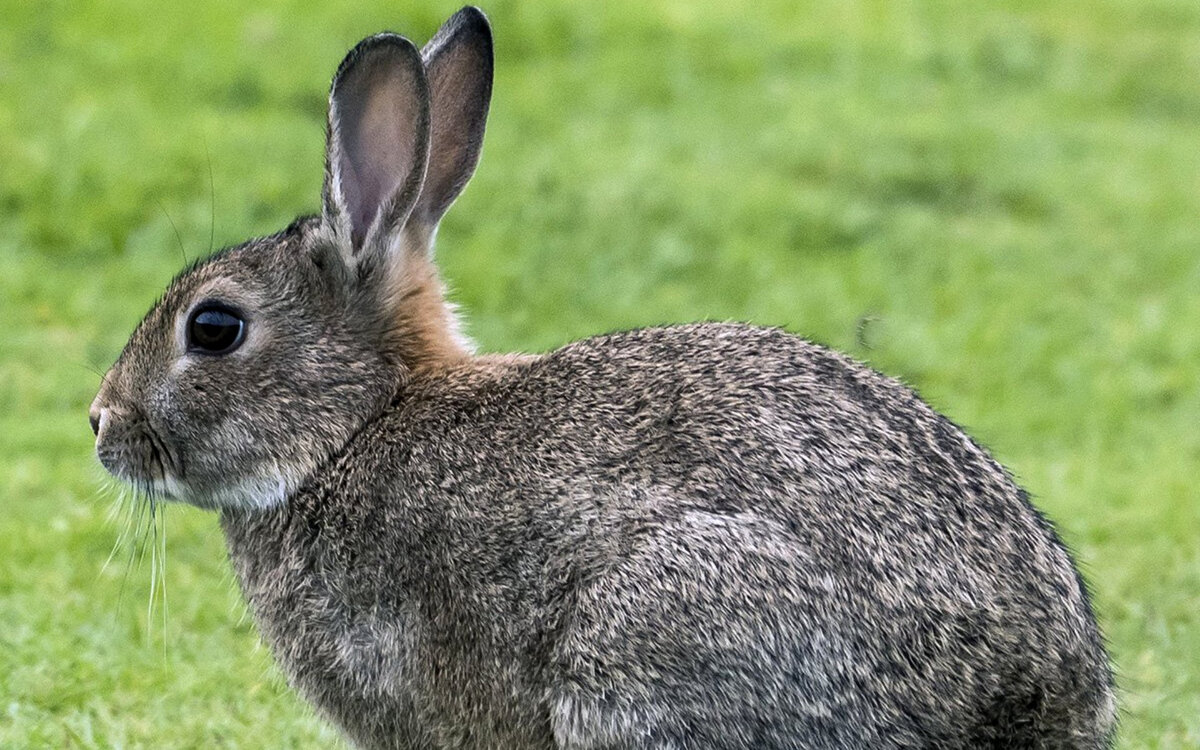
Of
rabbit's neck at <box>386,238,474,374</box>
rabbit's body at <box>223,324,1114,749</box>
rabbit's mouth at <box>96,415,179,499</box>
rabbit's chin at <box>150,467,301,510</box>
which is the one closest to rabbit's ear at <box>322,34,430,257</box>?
rabbit's neck at <box>386,238,474,374</box>

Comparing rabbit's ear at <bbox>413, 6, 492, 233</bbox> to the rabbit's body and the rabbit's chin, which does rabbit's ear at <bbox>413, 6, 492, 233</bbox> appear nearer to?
the rabbit's body

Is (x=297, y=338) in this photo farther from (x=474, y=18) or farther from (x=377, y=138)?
(x=474, y=18)

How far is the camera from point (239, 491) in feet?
18.8

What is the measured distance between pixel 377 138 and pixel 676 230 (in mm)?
6928

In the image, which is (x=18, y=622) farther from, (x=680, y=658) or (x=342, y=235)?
(x=680, y=658)

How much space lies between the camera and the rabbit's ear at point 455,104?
616 cm

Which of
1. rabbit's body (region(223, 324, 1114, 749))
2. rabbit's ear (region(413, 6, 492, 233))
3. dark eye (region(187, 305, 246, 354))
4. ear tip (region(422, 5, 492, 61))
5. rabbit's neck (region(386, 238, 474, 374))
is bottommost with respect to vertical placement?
rabbit's body (region(223, 324, 1114, 749))

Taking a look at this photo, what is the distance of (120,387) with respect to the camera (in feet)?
19.2

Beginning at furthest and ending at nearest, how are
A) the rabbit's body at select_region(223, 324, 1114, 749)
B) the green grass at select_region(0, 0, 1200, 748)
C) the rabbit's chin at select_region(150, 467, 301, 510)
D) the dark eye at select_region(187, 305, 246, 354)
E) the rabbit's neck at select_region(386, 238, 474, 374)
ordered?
the green grass at select_region(0, 0, 1200, 748)
the rabbit's neck at select_region(386, 238, 474, 374)
the dark eye at select_region(187, 305, 246, 354)
the rabbit's chin at select_region(150, 467, 301, 510)
the rabbit's body at select_region(223, 324, 1114, 749)

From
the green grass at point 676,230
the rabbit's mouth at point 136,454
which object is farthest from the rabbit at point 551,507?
the green grass at point 676,230

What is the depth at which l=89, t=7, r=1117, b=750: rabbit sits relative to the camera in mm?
4750

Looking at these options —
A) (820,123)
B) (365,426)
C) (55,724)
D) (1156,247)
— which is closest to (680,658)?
(365,426)

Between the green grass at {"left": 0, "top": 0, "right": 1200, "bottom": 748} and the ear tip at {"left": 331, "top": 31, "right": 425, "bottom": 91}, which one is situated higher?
the ear tip at {"left": 331, "top": 31, "right": 425, "bottom": 91}

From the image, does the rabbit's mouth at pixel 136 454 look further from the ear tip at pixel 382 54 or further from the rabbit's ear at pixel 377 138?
the ear tip at pixel 382 54
